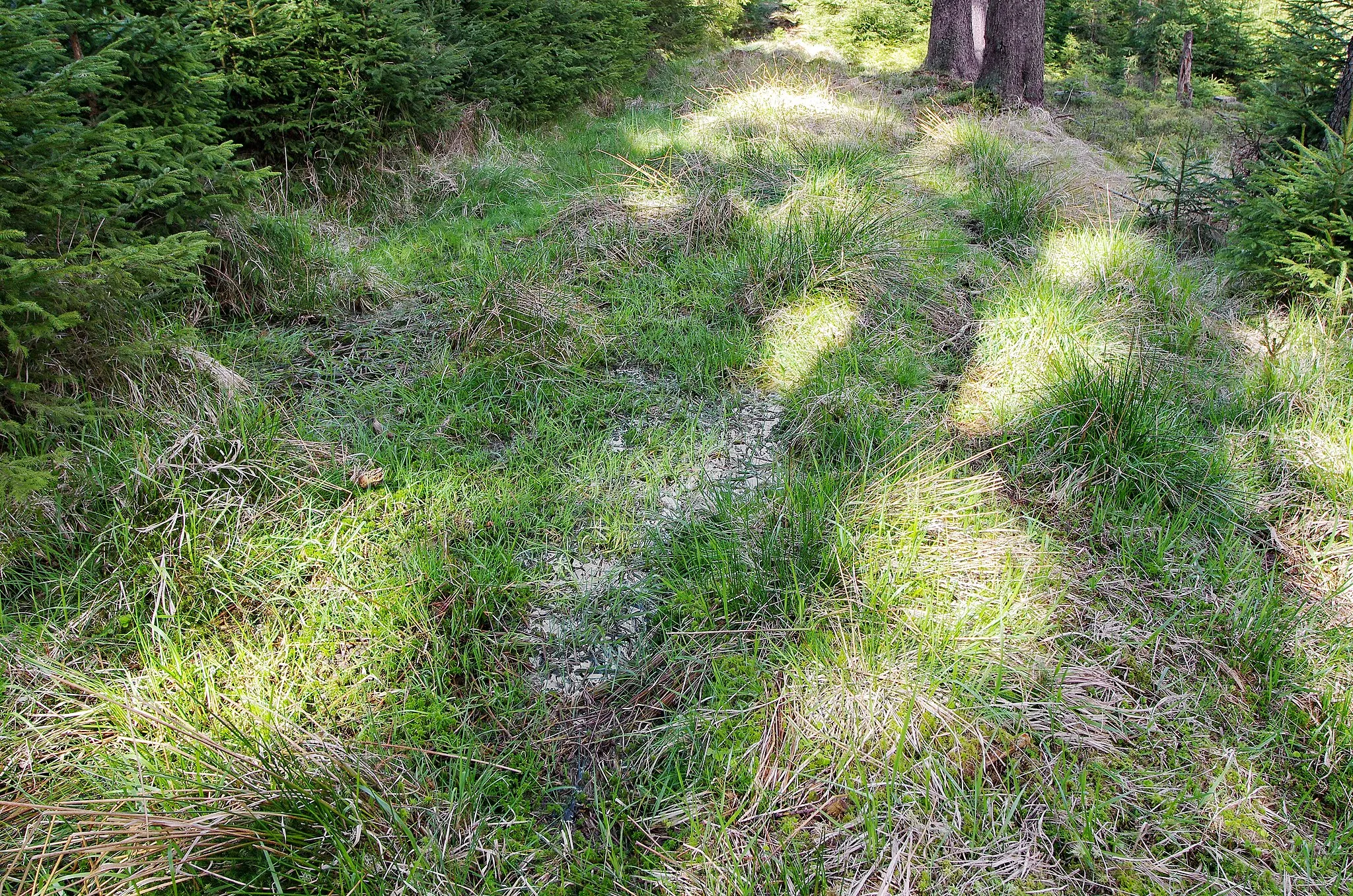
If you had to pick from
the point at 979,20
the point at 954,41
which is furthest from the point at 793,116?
the point at 979,20

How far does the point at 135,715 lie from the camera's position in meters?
1.95

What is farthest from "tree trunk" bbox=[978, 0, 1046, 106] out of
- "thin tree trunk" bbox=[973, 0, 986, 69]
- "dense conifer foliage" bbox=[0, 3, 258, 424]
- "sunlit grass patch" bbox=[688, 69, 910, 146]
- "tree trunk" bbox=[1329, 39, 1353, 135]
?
"dense conifer foliage" bbox=[0, 3, 258, 424]

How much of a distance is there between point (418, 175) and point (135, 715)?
179 inches

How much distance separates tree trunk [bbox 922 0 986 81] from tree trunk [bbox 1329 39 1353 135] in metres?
5.93

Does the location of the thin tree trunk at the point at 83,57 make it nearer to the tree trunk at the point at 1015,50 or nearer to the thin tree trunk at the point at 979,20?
the tree trunk at the point at 1015,50

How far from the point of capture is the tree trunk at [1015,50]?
7.86m

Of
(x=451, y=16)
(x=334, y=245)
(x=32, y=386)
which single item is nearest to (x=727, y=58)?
(x=451, y=16)

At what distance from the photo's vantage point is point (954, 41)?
987 cm

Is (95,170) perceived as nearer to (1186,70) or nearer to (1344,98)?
(1344,98)

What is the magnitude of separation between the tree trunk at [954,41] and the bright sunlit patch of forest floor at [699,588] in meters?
6.83

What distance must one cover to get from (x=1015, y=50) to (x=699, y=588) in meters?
8.01

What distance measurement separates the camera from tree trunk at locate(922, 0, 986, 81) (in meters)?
9.74

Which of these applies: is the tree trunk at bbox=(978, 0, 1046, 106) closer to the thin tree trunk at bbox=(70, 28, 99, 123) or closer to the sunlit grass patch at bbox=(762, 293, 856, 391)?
the sunlit grass patch at bbox=(762, 293, 856, 391)

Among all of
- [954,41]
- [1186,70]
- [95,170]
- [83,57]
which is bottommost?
[1186,70]
